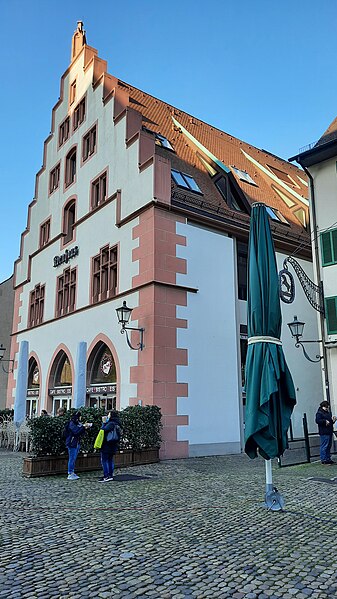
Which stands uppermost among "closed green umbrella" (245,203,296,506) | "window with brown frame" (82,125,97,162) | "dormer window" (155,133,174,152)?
"window with brown frame" (82,125,97,162)

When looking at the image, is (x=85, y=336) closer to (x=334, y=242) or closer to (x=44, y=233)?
(x=44, y=233)

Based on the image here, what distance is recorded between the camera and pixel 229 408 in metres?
16.2

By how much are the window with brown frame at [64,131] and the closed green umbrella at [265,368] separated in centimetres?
1864

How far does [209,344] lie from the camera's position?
53.5 feet

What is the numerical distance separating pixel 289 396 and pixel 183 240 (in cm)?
975

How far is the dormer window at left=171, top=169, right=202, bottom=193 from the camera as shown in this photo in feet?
59.1

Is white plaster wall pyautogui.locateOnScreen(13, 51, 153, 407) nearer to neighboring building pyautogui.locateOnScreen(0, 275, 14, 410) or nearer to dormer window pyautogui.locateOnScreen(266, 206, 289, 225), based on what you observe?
neighboring building pyautogui.locateOnScreen(0, 275, 14, 410)

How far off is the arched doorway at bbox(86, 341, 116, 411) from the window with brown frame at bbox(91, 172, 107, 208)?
5.73m

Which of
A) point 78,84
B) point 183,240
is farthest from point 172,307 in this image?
point 78,84

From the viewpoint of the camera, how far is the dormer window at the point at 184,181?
18.0 metres

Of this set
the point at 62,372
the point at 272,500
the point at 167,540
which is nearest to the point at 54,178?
the point at 62,372

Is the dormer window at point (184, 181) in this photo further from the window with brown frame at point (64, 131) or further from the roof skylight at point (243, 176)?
the window with brown frame at point (64, 131)

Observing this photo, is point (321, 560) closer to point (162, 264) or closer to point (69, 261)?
point (162, 264)

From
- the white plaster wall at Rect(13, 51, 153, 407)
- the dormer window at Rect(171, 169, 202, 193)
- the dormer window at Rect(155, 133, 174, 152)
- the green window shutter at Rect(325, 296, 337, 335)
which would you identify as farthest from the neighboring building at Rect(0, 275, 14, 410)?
the green window shutter at Rect(325, 296, 337, 335)
